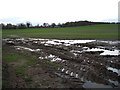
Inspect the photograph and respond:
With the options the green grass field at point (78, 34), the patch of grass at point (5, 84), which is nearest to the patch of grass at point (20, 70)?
the patch of grass at point (5, 84)

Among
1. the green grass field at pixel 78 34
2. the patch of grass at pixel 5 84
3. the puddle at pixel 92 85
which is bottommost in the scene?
the puddle at pixel 92 85

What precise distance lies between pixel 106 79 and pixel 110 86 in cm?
135

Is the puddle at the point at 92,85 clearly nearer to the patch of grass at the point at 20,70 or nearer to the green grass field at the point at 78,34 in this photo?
the patch of grass at the point at 20,70

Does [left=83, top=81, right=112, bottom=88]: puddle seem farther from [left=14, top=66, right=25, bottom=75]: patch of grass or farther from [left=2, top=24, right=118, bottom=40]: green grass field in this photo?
[left=2, top=24, right=118, bottom=40]: green grass field

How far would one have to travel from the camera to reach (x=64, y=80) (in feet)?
38.1

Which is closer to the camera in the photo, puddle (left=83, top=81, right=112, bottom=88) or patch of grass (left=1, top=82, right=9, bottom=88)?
patch of grass (left=1, top=82, right=9, bottom=88)

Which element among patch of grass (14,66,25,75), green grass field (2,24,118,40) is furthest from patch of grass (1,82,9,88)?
green grass field (2,24,118,40)

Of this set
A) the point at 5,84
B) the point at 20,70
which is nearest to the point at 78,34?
the point at 20,70

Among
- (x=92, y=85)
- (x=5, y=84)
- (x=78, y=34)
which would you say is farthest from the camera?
(x=78, y=34)

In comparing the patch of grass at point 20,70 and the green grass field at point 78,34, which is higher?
the green grass field at point 78,34

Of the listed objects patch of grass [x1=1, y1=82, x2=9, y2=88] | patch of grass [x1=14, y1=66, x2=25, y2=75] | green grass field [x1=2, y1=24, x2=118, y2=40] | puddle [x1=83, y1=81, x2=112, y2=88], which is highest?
green grass field [x1=2, y1=24, x2=118, y2=40]

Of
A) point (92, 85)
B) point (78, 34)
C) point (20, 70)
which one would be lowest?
point (92, 85)

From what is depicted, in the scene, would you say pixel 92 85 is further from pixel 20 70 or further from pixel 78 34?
pixel 78 34

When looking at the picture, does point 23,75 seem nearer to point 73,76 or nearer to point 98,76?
point 73,76
